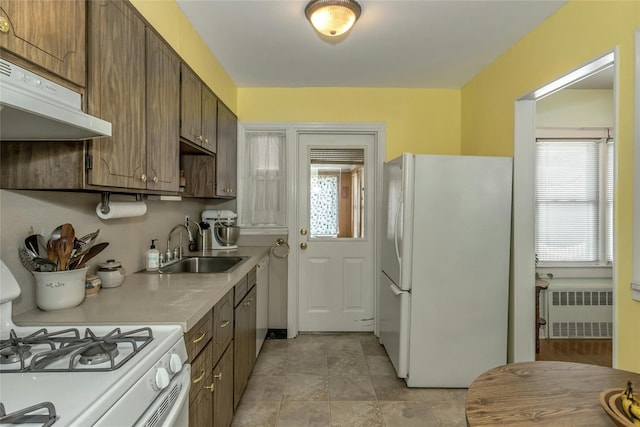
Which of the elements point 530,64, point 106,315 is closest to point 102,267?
point 106,315

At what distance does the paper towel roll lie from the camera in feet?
5.21

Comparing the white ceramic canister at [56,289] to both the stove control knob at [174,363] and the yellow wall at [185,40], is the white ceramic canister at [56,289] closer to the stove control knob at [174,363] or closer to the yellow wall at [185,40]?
the stove control knob at [174,363]

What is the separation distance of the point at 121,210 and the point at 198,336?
2.47ft

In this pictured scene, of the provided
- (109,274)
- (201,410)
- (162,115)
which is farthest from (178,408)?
(162,115)

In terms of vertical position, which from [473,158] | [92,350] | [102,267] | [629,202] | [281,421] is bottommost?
[281,421]

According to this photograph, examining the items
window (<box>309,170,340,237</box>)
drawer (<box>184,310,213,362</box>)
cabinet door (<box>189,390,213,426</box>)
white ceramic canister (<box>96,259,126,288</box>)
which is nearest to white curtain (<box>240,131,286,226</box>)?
window (<box>309,170,340,237</box>)

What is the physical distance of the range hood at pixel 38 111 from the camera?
77 cm

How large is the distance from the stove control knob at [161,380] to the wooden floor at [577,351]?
3.06 metres

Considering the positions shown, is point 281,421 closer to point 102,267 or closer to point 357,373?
point 357,373

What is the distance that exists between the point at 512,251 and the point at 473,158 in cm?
74

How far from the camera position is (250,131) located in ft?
11.2

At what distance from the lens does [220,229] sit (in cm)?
301

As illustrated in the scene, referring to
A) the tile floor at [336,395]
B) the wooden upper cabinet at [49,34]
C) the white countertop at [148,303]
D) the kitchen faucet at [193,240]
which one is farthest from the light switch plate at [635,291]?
the kitchen faucet at [193,240]

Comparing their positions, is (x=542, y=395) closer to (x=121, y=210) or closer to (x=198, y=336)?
(x=198, y=336)
